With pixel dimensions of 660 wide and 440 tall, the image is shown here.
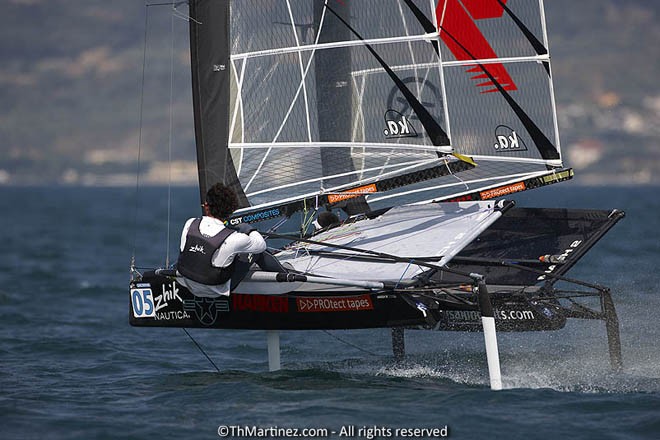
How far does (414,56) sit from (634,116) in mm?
180118

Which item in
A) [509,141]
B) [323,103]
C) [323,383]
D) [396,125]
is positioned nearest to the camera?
[323,383]

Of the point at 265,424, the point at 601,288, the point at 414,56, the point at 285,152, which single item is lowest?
the point at 265,424

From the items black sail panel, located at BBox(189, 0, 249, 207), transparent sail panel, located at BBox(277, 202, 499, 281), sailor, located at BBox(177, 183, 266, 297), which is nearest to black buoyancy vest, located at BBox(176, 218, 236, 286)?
sailor, located at BBox(177, 183, 266, 297)

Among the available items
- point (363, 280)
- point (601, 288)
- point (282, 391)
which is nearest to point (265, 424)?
point (282, 391)

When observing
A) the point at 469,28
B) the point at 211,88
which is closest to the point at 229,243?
the point at 211,88

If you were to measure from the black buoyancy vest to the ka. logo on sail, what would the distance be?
9.69ft

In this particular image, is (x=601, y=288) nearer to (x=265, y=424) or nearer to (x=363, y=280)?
(x=363, y=280)

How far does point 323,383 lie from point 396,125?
2.30 meters

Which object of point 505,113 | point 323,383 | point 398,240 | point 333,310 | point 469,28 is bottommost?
point 323,383

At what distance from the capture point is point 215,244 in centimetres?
754

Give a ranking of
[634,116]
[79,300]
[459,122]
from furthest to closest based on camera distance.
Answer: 1. [634,116]
2. [79,300]
3. [459,122]

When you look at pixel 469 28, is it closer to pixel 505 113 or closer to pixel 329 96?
pixel 505 113

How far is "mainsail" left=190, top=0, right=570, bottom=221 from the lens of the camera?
8.79 meters

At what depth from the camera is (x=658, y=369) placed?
26.9 feet
